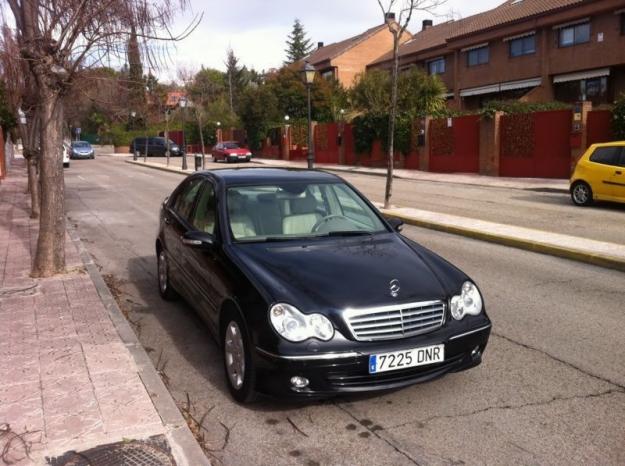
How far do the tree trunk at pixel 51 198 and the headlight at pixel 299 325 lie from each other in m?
4.90

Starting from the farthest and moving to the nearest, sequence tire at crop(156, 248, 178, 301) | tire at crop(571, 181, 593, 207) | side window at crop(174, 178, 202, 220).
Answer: tire at crop(571, 181, 593, 207) < tire at crop(156, 248, 178, 301) < side window at crop(174, 178, 202, 220)

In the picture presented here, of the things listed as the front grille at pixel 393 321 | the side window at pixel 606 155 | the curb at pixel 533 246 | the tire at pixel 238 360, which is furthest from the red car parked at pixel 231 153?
the front grille at pixel 393 321

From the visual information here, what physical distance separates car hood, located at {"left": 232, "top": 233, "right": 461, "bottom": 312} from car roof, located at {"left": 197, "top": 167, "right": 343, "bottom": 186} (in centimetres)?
88

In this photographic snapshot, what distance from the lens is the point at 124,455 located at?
3291 millimetres

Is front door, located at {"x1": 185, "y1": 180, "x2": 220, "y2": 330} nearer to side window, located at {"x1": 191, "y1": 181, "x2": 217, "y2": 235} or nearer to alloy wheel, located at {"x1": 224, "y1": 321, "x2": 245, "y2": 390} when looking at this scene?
side window, located at {"x1": 191, "y1": 181, "x2": 217, "y2": 235}

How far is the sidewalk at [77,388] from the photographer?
336 cm

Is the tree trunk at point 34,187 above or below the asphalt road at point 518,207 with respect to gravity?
above

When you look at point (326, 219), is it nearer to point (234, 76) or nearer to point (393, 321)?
point (393, 321)

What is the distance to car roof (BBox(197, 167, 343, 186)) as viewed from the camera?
5379 millimetres

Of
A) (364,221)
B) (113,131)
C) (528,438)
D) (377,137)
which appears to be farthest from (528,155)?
(113,131)

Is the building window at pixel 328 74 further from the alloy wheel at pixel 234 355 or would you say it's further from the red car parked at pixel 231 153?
the alloy wheel at pixel 234 355

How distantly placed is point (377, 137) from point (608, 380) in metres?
→ 29.3

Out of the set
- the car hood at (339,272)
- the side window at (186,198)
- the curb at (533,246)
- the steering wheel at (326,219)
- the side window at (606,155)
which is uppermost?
the side window at (606,155)

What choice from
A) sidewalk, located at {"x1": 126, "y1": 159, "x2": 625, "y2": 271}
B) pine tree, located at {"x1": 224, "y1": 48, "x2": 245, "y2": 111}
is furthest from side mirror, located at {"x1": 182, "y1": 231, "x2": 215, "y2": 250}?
pine tree, located at {"x1": 224, "y1": 48, "x2": 245, "y2": 111}
